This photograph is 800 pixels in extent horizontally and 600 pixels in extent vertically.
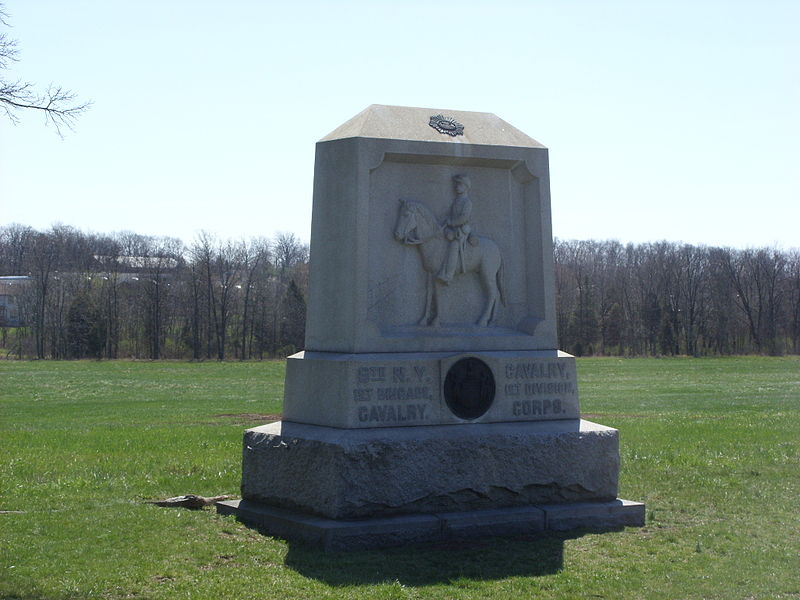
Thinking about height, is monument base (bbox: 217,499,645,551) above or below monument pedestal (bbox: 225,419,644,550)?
below

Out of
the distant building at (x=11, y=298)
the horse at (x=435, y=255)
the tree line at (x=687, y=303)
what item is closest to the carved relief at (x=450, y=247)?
the horse at (x=435, y=255)

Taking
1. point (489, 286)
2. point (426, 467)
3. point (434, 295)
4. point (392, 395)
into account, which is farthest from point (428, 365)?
point (489, 286)

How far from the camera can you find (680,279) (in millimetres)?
85250

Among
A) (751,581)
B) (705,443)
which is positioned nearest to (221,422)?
(705,443)

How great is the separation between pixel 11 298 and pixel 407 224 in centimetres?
7810

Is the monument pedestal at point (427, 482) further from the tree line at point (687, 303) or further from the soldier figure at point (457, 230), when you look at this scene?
the tree line at point (687, 303)

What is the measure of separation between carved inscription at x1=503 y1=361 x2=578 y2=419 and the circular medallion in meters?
0.21

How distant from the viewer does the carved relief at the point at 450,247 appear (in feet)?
30.1

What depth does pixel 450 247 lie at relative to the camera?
9.32 metres

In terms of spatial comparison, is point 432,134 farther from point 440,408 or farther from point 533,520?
point 533,520

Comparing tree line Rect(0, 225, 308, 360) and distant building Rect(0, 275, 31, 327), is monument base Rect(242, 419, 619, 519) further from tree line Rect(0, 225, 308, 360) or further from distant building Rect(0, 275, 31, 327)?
distant building Rect(0, 275, 31, 327)

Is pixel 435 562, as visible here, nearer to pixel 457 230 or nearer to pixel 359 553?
pixel 359 553

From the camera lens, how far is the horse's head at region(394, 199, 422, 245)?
29.8 feet

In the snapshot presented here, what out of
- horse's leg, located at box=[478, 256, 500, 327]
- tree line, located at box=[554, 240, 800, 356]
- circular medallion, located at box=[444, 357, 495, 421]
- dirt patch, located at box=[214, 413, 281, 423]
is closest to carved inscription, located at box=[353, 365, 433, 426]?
circular medallion, located at box=[444, 357, 495, 421]
